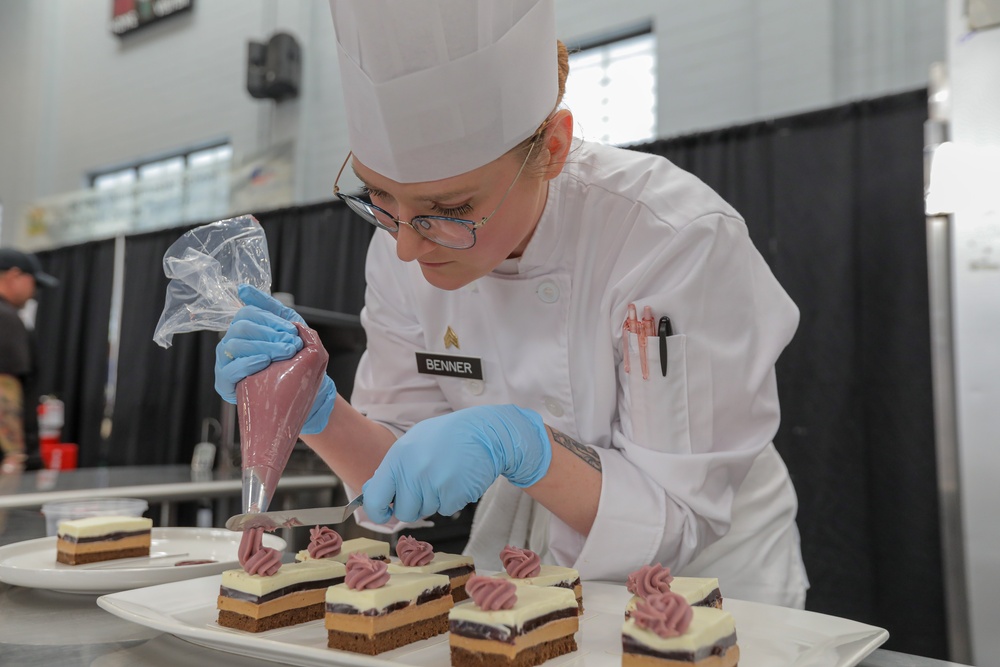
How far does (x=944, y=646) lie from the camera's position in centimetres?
301

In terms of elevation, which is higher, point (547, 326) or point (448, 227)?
point (448, 227)

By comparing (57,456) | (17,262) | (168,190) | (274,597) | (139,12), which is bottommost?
(57,456)

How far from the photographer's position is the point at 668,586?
3.01 feet

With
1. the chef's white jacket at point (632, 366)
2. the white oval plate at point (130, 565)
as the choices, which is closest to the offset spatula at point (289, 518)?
the white oval plate at point (130, 565)

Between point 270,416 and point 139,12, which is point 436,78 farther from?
point 139,12

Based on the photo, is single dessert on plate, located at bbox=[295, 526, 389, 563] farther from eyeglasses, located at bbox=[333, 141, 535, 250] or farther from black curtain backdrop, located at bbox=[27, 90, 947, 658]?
black curtain backdrop, located at bbox=[27, 90, 947, 658]

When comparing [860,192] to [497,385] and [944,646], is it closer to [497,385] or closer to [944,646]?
[944,646]

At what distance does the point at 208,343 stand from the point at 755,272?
531cm

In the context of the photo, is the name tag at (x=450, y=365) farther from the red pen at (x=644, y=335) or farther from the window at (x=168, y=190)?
the window at (x=168, y=190)

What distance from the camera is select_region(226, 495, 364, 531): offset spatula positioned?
3.13 feet

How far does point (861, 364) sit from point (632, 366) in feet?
8.23

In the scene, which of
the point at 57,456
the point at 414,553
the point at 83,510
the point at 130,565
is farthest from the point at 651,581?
the point at 57,456

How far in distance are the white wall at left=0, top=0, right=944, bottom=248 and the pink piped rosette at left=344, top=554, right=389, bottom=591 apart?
3.79 m

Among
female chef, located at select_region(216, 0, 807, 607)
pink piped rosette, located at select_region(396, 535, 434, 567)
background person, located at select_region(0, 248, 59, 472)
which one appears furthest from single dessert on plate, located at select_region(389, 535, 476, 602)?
background person, located at select_region(0, 248, 59, 472)
